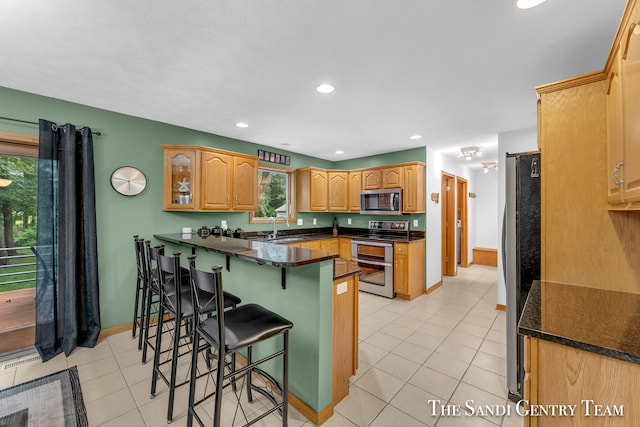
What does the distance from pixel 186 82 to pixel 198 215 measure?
1898 mm

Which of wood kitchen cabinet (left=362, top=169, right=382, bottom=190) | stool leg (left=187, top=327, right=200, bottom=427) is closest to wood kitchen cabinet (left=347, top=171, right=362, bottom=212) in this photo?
wood kitchen cabinet (left=362, top=169, right=382, bottom=190)

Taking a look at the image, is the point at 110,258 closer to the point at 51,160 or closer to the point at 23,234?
the point at 23,234

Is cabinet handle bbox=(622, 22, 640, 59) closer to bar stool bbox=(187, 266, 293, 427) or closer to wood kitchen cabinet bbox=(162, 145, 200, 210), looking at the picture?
bar stool bbox=(187, 266, 293, 427)

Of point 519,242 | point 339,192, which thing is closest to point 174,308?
point 519,242

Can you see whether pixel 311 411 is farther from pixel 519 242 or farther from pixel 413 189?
pixel 413 189

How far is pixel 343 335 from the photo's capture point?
1983mm

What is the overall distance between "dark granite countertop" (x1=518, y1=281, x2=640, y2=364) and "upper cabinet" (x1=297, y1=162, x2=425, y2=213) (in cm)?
301

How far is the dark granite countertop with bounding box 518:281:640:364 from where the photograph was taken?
88cm

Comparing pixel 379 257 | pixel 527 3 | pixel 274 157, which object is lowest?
pixel 379 257

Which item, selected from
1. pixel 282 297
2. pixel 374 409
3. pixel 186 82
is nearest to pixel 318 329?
pixel 282 297

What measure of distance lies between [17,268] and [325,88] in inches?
137

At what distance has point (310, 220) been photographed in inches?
215

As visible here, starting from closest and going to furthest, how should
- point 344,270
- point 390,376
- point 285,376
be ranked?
point 285,376 → point 344,270 → point 390,376

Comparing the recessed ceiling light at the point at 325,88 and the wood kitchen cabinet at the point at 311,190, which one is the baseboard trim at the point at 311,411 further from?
the wood kitchen cabinet at the point at 311,190
